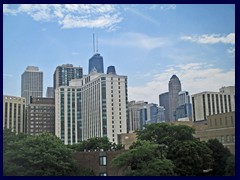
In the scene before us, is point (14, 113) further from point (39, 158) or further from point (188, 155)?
point (188, 155)

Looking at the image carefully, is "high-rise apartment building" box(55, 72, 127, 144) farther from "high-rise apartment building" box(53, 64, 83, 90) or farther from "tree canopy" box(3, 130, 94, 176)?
"tree canopy" box(3, 130, 94, 176)

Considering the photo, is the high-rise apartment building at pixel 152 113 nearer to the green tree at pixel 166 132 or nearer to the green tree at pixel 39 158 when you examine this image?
the green tree at pixel 166 132

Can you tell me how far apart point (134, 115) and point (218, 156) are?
499 inches

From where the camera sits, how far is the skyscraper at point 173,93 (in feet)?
50.2

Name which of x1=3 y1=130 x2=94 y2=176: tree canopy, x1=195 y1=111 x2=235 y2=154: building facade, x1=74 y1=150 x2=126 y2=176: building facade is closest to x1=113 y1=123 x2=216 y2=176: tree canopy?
x1=195 y1=111 x2=235 y2=154: building facade

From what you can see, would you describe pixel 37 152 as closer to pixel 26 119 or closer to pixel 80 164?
pixel 80 164

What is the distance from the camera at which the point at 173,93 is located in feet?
63.4

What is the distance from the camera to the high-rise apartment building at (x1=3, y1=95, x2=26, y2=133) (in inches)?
579

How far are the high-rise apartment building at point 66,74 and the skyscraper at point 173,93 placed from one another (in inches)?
240

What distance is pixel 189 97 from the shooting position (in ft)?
63.9

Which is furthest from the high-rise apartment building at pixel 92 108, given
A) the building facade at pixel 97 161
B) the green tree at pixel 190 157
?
the green tree at pixel 190 157

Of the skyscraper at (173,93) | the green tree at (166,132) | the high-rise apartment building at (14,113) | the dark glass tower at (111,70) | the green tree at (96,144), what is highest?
the dark glass tower at (111,70)
